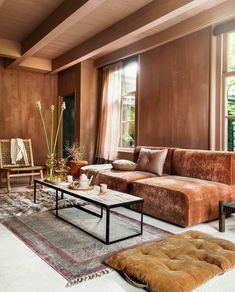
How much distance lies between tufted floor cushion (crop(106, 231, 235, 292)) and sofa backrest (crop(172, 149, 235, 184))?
4.10 feet

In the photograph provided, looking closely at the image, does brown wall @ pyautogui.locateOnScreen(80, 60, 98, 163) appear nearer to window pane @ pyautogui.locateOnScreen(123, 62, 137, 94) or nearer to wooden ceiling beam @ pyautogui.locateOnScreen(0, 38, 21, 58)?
window pane @ pyautogui.locateOnScreen(123, 62, 137, 94)

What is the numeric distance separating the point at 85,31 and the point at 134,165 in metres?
2.37

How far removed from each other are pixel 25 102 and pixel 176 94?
152 inches

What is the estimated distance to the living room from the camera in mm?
2242

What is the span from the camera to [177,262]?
1843 millimetres

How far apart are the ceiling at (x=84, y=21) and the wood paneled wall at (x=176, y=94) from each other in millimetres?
369

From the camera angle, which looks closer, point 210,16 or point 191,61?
point 210,16

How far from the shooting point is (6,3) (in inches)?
147

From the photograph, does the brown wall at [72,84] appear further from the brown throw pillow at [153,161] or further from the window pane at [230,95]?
the window pane at [230,95]

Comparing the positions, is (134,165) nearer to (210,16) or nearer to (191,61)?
(191,61)

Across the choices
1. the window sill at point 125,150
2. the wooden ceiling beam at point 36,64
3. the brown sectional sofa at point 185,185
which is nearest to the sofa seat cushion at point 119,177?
the brown sectional sofa at point 185,185

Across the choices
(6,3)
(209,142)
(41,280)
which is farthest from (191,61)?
(41,280)

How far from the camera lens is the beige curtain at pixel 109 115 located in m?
5.60

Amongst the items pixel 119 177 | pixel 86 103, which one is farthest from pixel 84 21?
pixel 119 177
